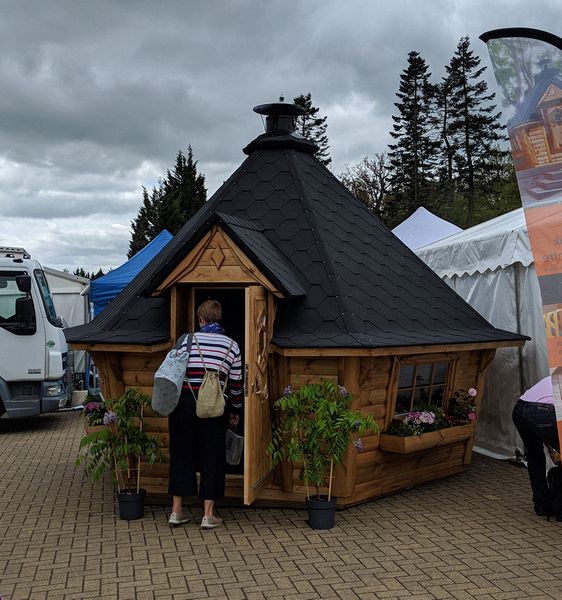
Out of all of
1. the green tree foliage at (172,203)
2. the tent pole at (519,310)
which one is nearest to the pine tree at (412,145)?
the green tree foliage at (172,203)

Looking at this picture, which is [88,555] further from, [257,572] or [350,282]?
[350,282]

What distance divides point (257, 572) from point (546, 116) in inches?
137

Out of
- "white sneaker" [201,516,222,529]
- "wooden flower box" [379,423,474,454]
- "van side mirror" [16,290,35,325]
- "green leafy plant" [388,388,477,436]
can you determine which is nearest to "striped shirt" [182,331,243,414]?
"white sneaker" [201,516,222,529]

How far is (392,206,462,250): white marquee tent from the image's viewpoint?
15949mm

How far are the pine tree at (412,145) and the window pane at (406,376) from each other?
32.6m

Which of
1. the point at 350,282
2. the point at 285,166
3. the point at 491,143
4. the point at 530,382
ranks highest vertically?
the point at 491,143

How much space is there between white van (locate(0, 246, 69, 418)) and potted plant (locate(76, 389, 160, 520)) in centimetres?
532

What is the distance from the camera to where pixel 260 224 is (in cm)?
741

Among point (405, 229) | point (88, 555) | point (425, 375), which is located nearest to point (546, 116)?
point (425, 375)

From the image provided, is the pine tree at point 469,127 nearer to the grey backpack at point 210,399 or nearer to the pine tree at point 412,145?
the pine tree at point 412,145

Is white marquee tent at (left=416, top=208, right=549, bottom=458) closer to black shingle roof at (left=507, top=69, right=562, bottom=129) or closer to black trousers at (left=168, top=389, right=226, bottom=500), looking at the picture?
black trousers at (left=168, top=389, right=226, bottom=500)

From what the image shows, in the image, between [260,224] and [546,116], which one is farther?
[260,224]

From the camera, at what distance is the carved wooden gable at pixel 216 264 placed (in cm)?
620

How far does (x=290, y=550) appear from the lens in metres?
5.33
